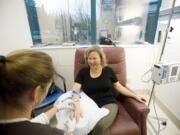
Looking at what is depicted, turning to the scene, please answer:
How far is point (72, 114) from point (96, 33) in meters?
1.50

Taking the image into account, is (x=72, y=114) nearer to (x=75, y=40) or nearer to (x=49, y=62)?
(x=49, y=62)

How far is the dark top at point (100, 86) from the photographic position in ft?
5.44

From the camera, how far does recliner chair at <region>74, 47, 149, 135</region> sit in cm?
143

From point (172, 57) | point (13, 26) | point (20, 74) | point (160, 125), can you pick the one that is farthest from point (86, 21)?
point (20, 74)

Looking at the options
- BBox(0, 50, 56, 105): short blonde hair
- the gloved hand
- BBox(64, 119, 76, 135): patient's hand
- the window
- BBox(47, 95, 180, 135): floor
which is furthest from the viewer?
the window

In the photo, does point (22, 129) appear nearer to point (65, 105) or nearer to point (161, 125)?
point (65, 105)

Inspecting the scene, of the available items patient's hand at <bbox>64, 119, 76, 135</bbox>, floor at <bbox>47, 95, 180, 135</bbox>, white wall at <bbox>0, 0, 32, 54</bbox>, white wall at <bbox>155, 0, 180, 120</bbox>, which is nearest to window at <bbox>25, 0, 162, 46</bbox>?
white wall at <bbox>0, 0, 32, 54</bbox>

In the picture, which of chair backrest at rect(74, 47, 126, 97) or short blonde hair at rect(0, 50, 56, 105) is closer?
short blonde hair at rect(0, 50, 56, 105)

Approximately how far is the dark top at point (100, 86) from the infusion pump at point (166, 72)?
466 millimetres

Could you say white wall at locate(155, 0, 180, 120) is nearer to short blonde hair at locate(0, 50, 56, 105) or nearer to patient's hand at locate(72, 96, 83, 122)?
patient's hand at locate(72, 96, 83, 122)

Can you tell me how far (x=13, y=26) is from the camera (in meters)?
2.23

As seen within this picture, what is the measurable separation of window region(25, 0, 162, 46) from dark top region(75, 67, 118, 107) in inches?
37.6

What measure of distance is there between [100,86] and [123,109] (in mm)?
Result: 360

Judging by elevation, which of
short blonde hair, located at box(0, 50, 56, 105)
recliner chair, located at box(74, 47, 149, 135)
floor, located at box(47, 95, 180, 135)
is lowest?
floor, located at box(47, 95, 180, 135)
